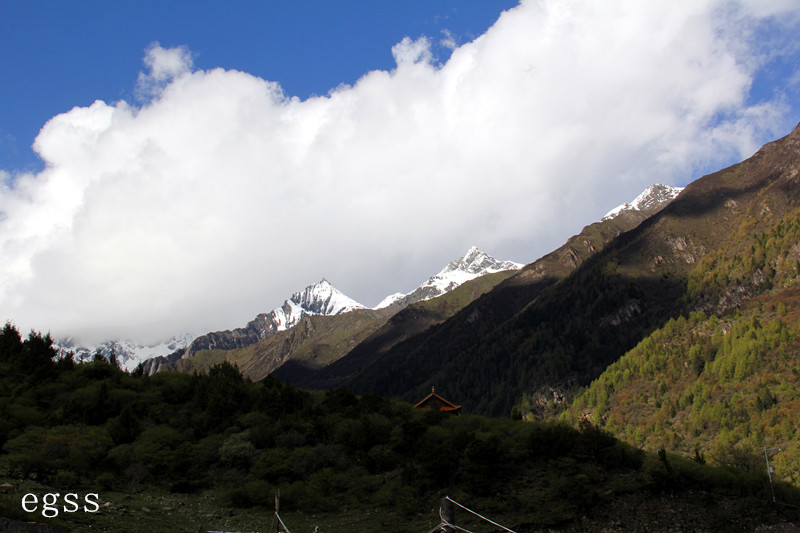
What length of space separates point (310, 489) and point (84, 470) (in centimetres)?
1739

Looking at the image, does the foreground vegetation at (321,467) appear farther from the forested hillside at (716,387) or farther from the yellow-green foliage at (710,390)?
the yellow-green foliage at (710,390)

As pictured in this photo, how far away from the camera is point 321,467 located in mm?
46750

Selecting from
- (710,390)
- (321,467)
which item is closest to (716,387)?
(710,390)

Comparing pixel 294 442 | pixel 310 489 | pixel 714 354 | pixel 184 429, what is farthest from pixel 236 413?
pixel 714 354

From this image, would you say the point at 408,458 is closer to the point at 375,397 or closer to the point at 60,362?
the point at 375,397

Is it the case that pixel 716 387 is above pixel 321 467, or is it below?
below

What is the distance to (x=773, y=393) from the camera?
130 meters

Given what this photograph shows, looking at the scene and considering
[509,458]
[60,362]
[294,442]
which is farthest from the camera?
[60,362]

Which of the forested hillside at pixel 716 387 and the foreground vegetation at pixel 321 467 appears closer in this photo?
the foreground vegetation at pixel 321 467

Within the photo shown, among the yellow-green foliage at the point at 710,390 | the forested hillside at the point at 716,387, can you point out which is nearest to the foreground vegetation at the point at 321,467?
the forested hillside at the point at 716,387

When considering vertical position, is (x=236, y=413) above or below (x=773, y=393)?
above

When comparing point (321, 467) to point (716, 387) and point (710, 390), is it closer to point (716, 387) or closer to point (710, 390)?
point (710, 390)

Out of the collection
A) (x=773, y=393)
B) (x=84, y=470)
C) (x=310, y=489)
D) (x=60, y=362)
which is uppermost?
(x=60, y=362)

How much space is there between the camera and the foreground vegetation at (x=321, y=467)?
34.6 meters
